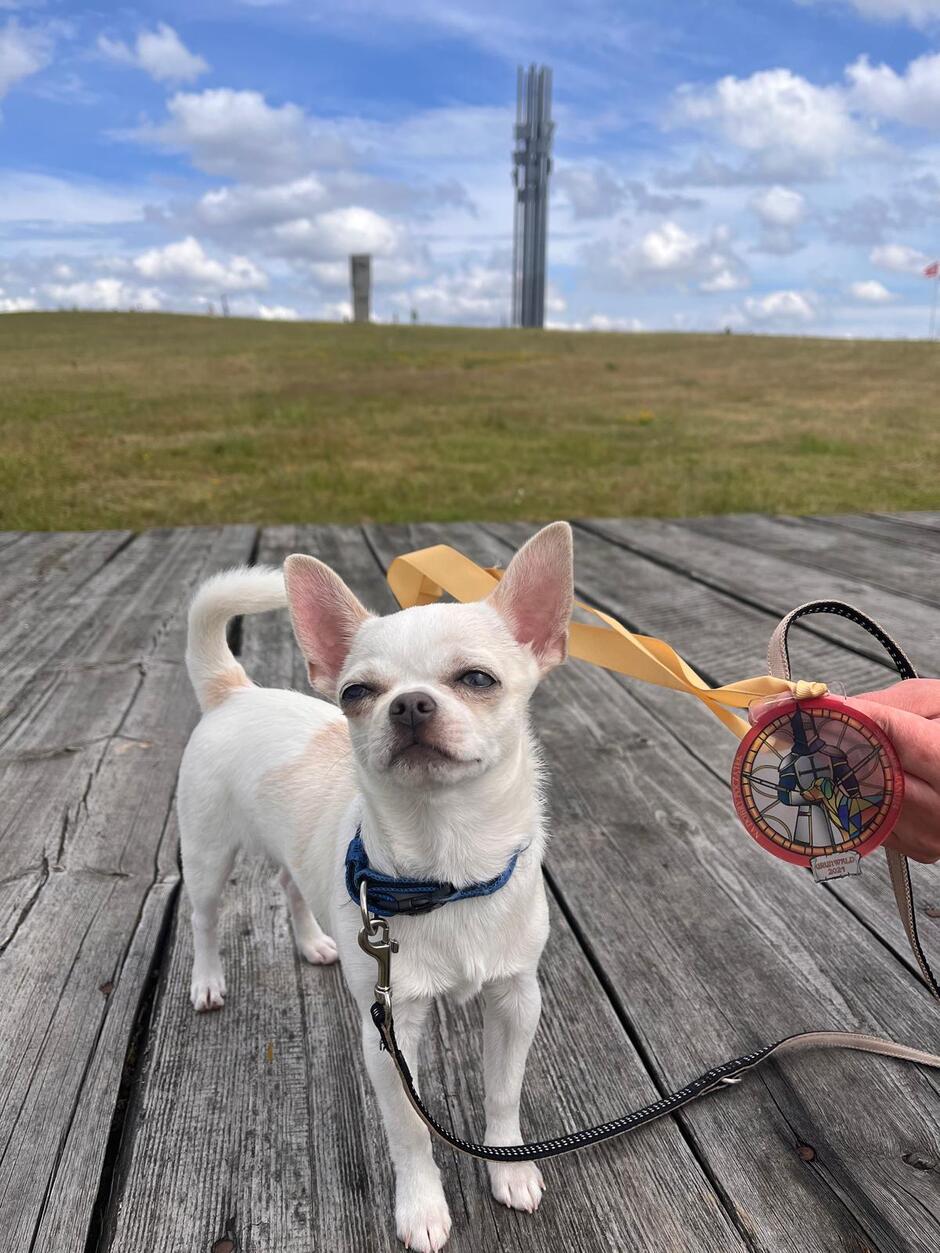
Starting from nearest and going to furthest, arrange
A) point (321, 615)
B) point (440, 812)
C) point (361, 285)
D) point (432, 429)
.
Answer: point (440, 812) → point (321, 615) → point (432, 429) → point (361, 285)

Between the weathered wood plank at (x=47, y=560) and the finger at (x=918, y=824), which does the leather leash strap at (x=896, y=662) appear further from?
→ the weathered wood plank at (x=47, y=560)

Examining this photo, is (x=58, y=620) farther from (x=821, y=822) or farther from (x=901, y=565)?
(x=901, y=565)

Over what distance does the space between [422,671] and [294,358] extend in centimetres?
2366

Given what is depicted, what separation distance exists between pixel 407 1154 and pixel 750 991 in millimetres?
806

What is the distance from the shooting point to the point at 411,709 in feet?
4.34

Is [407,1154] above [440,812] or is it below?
below

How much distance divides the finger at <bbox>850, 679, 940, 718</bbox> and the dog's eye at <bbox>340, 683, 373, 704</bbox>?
85 centimetres

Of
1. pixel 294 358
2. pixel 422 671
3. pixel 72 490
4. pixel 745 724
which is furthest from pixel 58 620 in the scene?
pixel 294 358

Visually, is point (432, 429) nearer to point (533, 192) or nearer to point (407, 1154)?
point (407, 1154)

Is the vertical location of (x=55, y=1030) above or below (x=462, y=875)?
below

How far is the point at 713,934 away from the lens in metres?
1.96

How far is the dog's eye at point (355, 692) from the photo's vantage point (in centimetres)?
144

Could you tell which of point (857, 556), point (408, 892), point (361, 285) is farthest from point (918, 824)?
point (361, 285)

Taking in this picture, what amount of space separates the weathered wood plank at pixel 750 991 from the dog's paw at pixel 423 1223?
1.46ft
